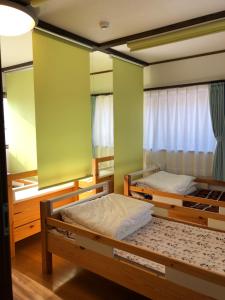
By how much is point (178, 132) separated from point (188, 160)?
430 millimetres

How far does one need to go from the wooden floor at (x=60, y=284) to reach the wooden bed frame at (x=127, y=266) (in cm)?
14

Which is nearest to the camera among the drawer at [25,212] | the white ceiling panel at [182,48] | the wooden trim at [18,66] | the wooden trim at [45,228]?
the wooden trim at [45,228]

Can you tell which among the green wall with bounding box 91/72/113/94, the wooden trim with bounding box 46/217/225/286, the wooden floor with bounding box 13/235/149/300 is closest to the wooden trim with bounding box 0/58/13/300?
the wooden trim with bounding box 46/217/225/286

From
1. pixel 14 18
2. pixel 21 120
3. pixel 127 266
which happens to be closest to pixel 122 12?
pixel 14 18

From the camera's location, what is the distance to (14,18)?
169cm

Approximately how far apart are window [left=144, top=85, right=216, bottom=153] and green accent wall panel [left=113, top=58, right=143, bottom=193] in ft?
0.76

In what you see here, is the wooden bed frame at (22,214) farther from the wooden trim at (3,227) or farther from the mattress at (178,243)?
the wooden trim at (3,227)

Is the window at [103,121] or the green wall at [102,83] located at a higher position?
the green wall at [102,83]

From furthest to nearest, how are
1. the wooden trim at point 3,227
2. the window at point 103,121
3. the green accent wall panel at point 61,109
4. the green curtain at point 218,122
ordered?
the window at point 103,121 → the green curtain at point 218,122 → the green accent wall panel at point 61,109 → the wooden trim at point 3,227

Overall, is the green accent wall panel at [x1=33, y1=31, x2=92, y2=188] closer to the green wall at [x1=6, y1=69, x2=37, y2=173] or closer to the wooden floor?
the wooden floor

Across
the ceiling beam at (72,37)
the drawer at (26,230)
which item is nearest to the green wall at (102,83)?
the ceiling beam at (72,37)

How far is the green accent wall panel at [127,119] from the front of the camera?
3.35 meters

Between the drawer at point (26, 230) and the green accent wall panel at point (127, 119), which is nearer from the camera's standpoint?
the drawer at point (26, 230)

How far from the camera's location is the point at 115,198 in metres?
2.59
